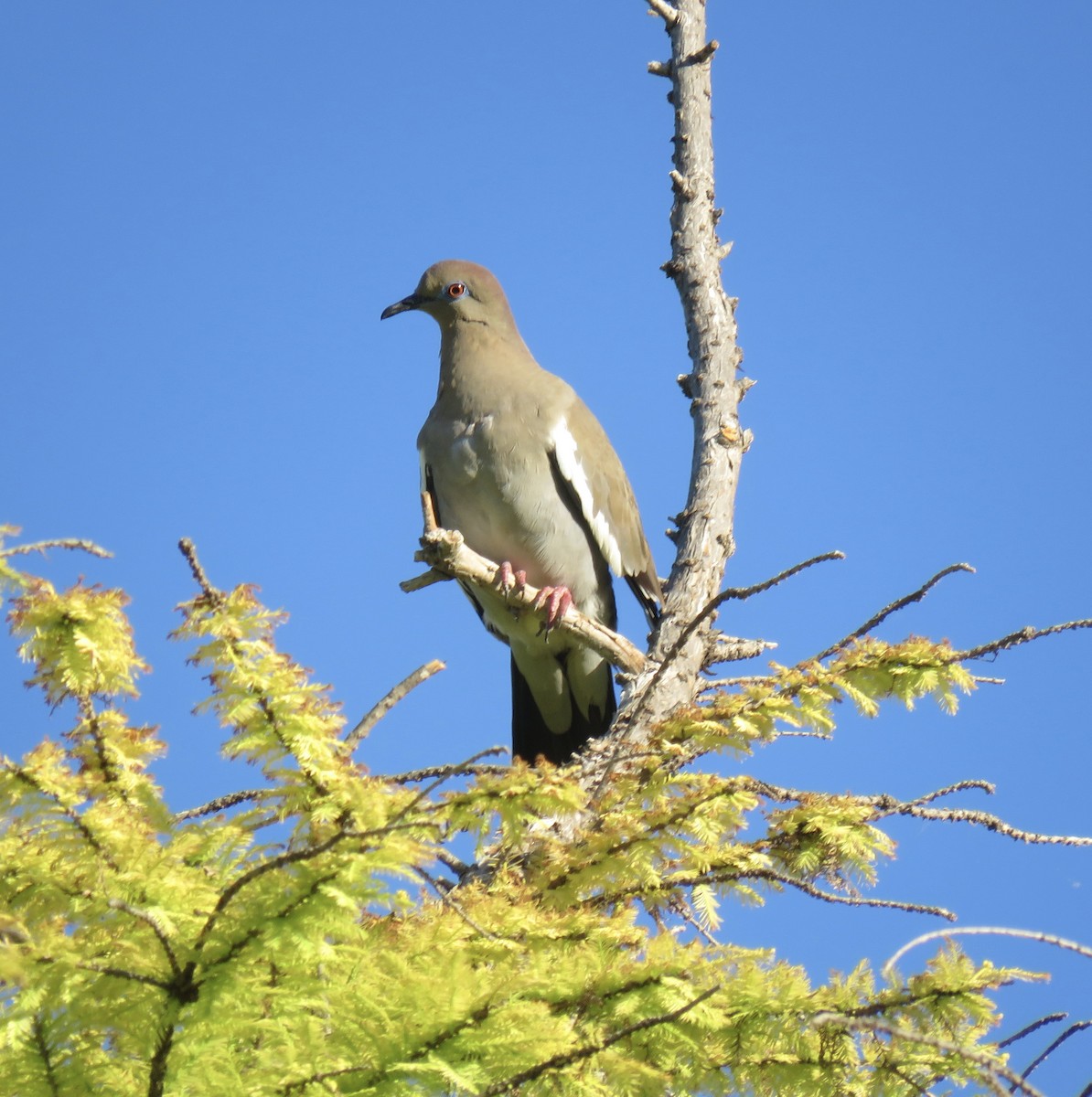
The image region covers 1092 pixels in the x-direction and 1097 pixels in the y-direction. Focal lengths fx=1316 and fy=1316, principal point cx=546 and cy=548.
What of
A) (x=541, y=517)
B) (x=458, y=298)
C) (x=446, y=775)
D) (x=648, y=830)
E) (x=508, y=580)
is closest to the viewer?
(x=446, y=775)

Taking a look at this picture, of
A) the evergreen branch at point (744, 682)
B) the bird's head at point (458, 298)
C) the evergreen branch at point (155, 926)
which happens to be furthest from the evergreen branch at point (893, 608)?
the bird's head at point (458, 298)

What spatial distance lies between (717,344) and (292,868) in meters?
3.57

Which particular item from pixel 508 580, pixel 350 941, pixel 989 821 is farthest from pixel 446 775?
pixel 508 580

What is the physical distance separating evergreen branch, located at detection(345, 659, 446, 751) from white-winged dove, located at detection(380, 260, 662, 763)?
2467 mm

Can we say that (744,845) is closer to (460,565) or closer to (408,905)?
(408,905)

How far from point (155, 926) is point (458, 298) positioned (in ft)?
15.2

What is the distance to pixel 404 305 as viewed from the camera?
237 inches

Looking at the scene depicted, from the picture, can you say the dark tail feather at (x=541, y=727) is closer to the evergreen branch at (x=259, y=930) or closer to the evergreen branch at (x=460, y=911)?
the evergreen branch at (x=460, y=911)

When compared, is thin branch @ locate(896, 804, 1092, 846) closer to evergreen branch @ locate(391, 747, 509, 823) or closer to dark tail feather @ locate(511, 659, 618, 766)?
evergreen branch @ locate(391, 747, 509, 823)

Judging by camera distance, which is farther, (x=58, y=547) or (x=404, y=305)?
(x=404, y=305)

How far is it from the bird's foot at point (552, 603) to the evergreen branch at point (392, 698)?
→ 2343mm

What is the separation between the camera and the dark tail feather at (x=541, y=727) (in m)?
5.42

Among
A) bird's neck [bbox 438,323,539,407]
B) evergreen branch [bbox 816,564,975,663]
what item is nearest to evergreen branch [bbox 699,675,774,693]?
evergreen branch [bbox 816,564,975,663]

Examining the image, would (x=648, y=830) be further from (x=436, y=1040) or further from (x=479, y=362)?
(x=479, y=362)
